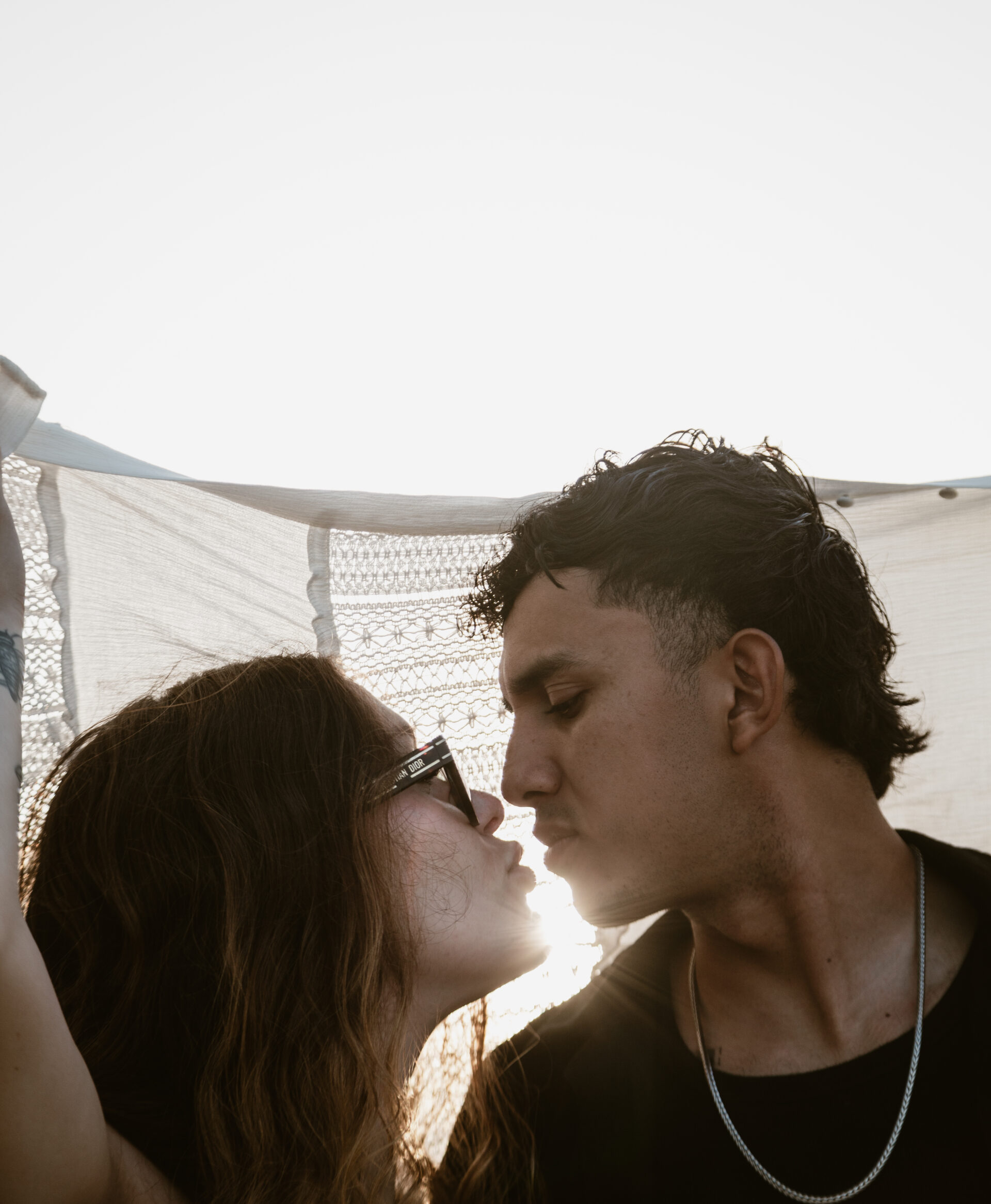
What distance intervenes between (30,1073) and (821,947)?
1398mm

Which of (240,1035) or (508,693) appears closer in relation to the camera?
(240,1035)

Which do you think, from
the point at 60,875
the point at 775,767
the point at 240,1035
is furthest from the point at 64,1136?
the point at 775,767

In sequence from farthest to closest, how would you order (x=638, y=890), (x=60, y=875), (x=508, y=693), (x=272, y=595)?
(x=272, y=595), (x=508, y=693), (x=638, y=890), (x=60, y=875)

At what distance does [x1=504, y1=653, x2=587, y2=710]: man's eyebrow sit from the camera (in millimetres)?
1942

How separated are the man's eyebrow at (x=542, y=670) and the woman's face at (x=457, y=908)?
269 mm

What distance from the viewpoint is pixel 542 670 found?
1.98 metres

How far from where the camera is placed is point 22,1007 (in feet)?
3.47

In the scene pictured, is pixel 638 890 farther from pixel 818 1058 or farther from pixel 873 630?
pixel 873 630

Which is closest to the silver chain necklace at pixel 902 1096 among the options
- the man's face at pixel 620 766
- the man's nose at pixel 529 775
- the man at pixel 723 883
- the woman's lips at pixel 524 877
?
the man at pixel 723 883

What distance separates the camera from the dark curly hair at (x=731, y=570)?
2.00 m

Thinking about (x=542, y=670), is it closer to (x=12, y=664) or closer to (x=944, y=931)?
(x=944, y=931)

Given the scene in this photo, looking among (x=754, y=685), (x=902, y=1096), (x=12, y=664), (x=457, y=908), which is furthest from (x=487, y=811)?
(x=12, y=664)

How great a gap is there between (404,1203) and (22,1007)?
1038mm

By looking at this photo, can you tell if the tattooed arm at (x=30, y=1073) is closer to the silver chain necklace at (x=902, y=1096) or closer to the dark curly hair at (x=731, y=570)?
the silver chain necklace at (x=902, y=1096)
